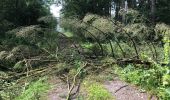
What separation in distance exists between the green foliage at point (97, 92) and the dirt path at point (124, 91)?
185mm

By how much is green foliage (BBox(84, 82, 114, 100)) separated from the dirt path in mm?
185

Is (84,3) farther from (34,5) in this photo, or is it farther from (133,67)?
(133,67)

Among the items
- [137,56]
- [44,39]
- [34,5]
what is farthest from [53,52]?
[34,5]

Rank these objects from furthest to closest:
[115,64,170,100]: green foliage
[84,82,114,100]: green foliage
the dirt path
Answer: the dirt path
[84,82,114,100]: green foliage
[115,64,170,100]: green foliage

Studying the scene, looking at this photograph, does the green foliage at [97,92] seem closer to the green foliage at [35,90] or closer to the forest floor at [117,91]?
the forest floor at [117,91]

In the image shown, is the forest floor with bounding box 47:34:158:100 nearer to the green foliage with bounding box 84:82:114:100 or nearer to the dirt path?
the dirt path

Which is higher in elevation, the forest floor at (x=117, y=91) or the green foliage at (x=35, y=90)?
the green foliage at (x=35, y=90)

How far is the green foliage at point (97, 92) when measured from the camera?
23.8 ft

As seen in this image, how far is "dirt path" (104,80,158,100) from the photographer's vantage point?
7.45 m

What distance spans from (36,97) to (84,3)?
53.4 feet

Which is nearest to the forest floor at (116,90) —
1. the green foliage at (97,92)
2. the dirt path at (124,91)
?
the dirt path at (124,91)

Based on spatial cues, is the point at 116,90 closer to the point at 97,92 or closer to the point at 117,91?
the point at 117,91

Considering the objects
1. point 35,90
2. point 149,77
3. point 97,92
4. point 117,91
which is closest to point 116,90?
point 117,91

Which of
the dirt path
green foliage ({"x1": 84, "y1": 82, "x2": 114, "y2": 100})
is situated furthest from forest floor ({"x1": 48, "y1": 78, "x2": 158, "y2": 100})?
green foliage ({"x1": 84, "y1": 82, "x2": 114, "y2": 100})
